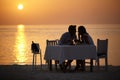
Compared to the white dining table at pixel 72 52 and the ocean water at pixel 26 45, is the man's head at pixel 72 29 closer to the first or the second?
the white dining table at pixel 72 52

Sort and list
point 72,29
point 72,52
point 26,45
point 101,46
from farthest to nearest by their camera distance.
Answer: point 26,45
point 101,46
point 72,29
point 72,52

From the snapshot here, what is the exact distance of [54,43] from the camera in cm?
1599

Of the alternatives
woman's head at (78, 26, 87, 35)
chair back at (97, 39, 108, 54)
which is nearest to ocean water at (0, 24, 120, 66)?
chair back at (97, 39, 108, 54)

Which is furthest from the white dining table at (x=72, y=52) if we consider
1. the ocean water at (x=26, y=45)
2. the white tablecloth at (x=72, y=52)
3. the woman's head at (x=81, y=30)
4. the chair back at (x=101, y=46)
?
the ocean water at (x=26, y=45)

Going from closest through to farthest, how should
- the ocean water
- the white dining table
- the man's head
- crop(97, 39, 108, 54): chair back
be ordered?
the white dining table, the man's head, crop(97, 39, 108, 54): chair back, the ocean water

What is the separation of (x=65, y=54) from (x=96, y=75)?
1414 mm

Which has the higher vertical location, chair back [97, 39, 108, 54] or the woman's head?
the woman's head

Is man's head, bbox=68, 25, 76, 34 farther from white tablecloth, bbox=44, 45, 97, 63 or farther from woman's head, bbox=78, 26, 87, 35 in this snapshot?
white tablecloth, bbox=44, 45, 97, 63

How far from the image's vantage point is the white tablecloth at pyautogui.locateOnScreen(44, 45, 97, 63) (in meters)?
14.3

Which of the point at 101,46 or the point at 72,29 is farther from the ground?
the point at 72,29

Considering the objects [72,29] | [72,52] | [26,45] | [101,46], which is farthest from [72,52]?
[26,45]

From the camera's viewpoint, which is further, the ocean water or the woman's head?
the ocean water

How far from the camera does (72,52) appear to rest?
47.4ft

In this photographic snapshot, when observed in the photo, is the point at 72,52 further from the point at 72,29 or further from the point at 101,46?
the point at 101,46
